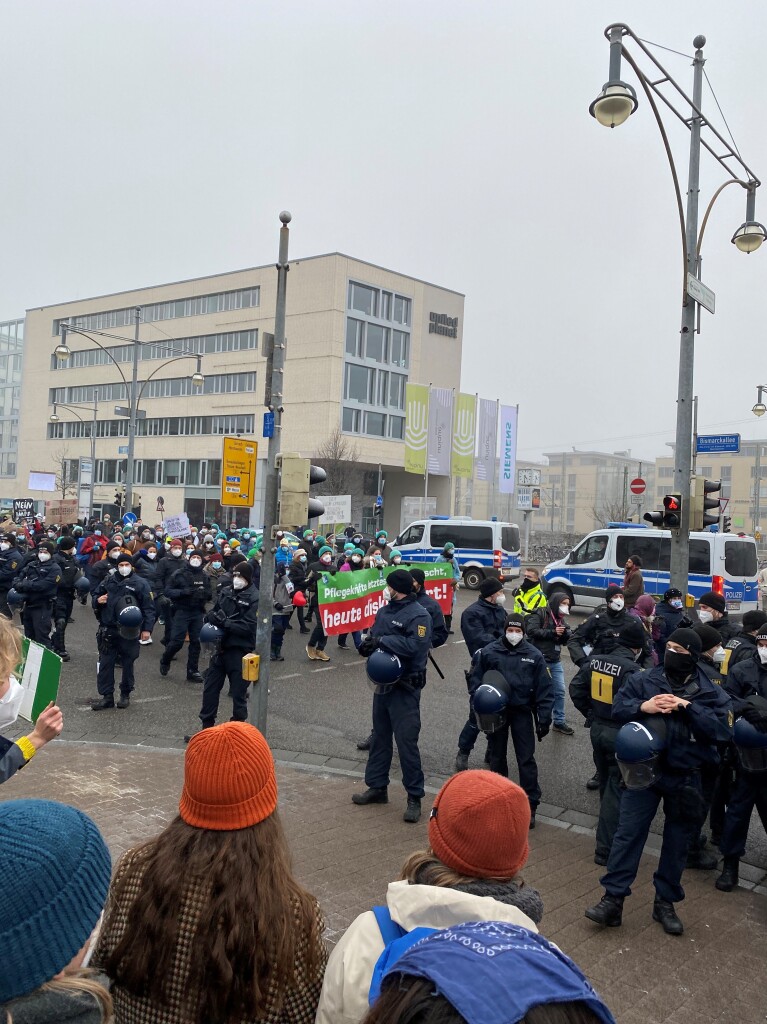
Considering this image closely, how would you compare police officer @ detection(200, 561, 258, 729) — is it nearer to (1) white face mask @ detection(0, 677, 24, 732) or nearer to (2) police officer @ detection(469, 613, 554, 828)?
(2) police officer @ detection(469, 613, 554, 828)

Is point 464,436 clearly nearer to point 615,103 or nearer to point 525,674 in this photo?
point 615,103

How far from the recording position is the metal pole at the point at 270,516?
7488 mm

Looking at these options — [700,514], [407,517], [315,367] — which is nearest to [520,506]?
[407,517]

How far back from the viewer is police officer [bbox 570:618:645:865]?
19.0 feet

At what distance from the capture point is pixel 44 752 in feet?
26.6

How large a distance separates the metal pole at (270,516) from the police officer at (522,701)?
82.1 inches

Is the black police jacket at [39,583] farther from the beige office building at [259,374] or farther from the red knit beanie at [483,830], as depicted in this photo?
the beige office building at [259,374]

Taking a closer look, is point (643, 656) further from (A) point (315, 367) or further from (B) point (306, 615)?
(A) point (315, 367)

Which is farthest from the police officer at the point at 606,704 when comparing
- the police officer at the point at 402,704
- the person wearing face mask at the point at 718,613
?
the person wearing face mask at the point at 718,613

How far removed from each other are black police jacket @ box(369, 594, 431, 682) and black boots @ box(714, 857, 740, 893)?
8.81ft

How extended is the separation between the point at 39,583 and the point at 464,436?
40339mm

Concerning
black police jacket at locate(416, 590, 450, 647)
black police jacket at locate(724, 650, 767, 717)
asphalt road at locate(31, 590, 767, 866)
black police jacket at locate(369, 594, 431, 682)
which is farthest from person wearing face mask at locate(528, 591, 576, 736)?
black police jacket at locate(724, 650, 767, 717)

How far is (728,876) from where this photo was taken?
Answer: 559 cm

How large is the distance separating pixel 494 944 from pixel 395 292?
5701 cm
